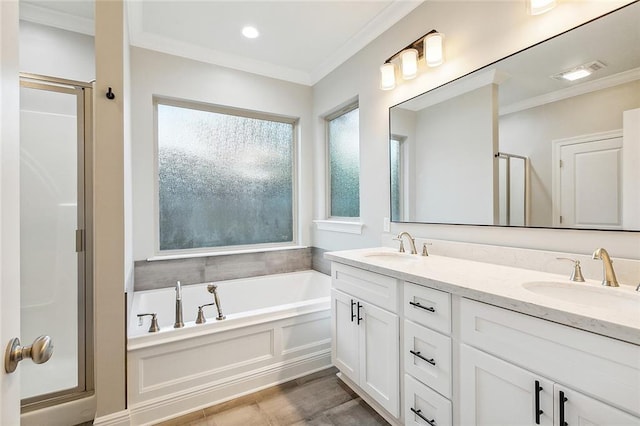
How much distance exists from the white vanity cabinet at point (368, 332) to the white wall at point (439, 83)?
2.08ft

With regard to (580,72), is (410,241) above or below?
below

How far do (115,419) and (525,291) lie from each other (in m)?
2.09

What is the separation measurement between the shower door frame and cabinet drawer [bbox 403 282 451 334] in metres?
1.85

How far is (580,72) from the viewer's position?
130cm

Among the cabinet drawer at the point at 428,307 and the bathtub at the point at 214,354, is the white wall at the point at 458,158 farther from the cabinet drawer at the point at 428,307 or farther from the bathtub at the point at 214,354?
the bathtub at the point at 214,354

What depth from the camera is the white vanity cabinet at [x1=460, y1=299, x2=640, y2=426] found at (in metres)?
0.78

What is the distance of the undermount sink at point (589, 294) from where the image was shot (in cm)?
104

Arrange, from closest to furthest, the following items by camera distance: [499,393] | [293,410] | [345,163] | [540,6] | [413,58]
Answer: [499,393]
[540,6]
[293,410]
[413,58]
[345,163]

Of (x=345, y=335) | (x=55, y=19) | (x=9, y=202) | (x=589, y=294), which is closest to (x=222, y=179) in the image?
(x=55, y=19)

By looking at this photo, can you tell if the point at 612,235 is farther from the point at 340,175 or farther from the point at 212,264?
the point at 212,264

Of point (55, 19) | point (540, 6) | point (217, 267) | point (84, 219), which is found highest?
point (55, 19)

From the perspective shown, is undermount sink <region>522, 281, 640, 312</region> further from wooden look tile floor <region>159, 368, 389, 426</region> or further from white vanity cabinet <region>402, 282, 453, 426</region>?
wooden look tile floor <region>159, 368, 389, 426</region>

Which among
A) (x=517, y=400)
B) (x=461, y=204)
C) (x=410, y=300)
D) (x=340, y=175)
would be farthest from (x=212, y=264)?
(x=517, y=400)

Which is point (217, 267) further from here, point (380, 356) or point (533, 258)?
point (533, 258)
